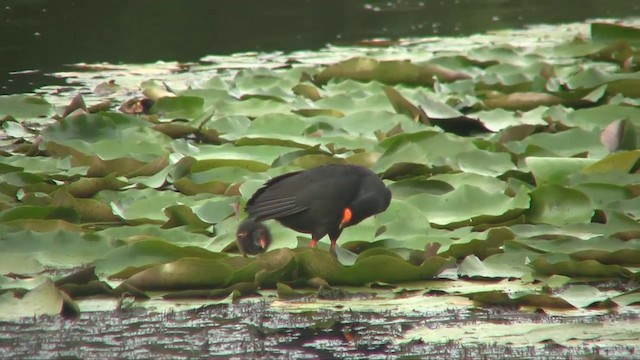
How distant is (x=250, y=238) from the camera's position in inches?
170

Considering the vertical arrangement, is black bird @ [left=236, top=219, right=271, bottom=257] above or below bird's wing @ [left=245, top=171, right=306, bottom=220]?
below

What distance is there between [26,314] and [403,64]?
14.5 ft

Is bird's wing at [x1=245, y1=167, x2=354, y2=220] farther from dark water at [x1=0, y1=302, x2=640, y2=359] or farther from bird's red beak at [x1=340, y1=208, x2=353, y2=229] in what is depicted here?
dark water at [x1=0, y1=302, x2=640, y2=359]

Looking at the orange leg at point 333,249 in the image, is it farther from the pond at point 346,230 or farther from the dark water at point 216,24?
the dark water at point 216,24

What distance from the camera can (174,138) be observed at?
20.6ft

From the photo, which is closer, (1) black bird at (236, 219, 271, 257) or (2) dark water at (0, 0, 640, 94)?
(1) black bird at (236, 219, 271, 257)

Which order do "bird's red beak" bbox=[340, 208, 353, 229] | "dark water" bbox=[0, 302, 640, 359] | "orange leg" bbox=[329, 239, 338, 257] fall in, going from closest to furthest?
"dark water" bbox=[0, 302, 640, 359] → "orange leg" bbox=[329, 239, 338, 257] → "bird's red beak" bbox=[340, 208, 353, 229]

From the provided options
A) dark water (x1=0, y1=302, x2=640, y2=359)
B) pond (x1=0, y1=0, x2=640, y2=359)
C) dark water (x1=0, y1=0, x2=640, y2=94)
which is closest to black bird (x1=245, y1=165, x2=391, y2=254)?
pond (x1=0, y1=0, x2=640, y2=359)

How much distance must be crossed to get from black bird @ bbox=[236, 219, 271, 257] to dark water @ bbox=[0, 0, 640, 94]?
4.16m

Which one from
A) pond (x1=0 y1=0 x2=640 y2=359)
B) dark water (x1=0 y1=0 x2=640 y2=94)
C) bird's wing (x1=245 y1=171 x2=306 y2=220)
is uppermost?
bird's wing (x1=245 y1=171 x2=306 y2=220)

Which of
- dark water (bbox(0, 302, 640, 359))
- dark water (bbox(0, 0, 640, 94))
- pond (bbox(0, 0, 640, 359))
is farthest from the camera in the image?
dark water (bbox(0, 0, 640, 94))

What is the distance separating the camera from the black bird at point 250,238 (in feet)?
14.1

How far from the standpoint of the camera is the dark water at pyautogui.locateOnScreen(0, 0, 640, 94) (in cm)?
968

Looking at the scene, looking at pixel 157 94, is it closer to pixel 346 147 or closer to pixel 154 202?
pixel 346 147
